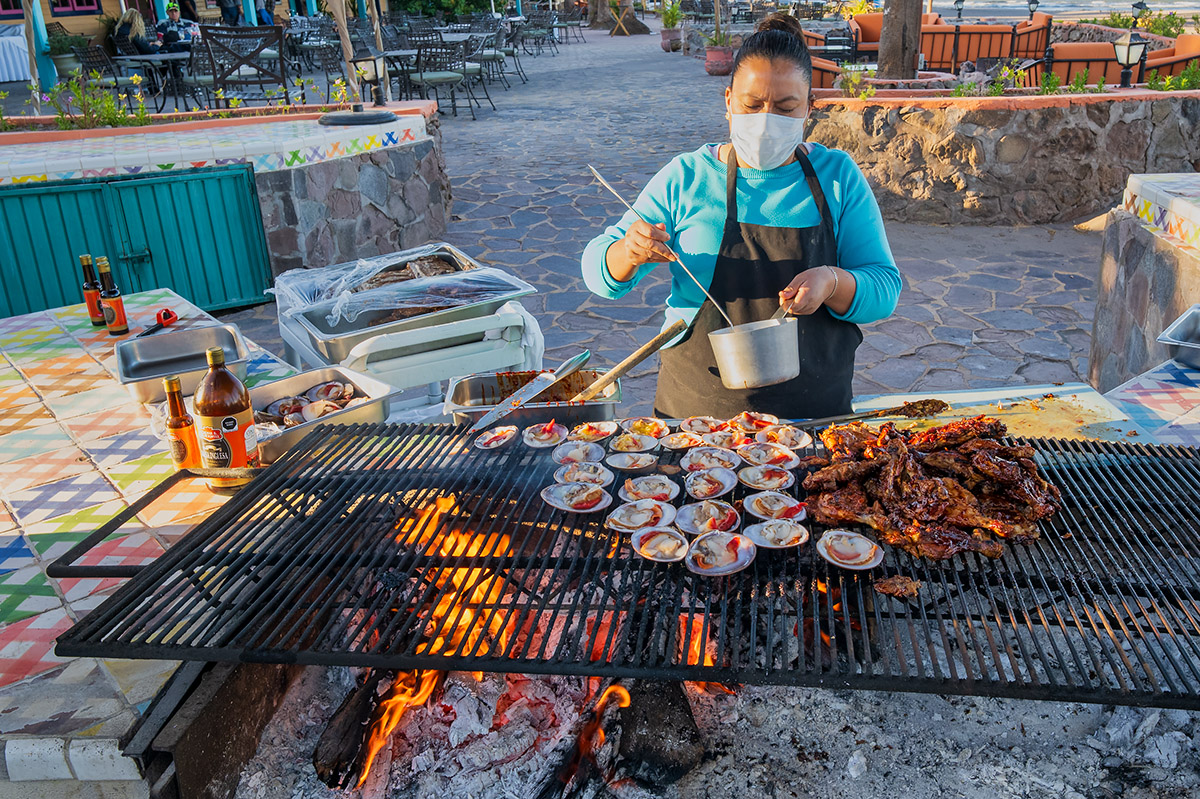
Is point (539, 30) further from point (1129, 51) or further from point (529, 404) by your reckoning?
point (529, 404)

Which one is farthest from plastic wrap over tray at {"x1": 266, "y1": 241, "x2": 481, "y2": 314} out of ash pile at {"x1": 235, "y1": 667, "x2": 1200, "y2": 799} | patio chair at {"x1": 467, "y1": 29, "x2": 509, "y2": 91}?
patio chair at {"x1": 467, "y1": 29, "x2": 509, "y2": 91}

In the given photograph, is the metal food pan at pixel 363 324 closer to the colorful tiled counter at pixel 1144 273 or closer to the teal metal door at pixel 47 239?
the colorful tiled counter at pixel 1144 273

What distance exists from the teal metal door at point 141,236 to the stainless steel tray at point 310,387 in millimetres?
4182

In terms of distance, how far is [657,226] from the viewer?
8.66ft

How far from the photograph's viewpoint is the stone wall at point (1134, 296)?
4121mm

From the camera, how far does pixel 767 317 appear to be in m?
3.00

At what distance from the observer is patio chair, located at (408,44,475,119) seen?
15836 millimetres

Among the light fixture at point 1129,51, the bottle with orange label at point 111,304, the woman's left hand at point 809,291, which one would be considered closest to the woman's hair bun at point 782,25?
the woman's left hand at point 809,291

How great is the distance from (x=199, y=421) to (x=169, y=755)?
3.62ft

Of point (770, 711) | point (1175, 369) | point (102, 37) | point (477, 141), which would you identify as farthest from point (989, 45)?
point (102, 37)

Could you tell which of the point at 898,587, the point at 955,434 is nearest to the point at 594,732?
the point at 898,587

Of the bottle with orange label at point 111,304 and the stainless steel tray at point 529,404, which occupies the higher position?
the bottle with orange label at point 111,304

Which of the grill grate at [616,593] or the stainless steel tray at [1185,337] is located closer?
the grill grate at [616,593]

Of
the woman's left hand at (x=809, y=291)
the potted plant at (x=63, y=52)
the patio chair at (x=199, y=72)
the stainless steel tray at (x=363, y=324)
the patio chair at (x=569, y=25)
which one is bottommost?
the stainless steel tray at (x=363, y=324)
